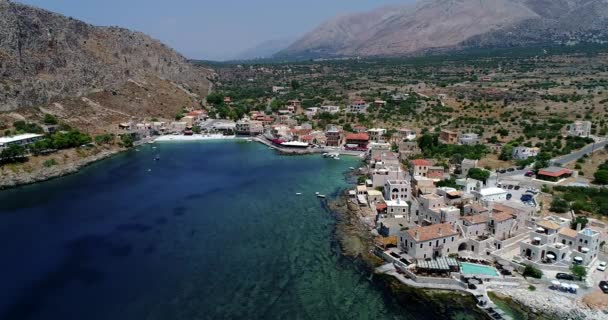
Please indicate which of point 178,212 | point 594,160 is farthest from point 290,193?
point 594,160

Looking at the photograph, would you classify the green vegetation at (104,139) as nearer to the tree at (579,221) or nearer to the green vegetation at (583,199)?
the green vegetation at (583,199)

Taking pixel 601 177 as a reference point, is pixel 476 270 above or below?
below

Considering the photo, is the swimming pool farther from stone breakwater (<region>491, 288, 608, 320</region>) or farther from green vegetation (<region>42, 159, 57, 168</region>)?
green vegetation (<region>42, 159, 57, 168</region>)

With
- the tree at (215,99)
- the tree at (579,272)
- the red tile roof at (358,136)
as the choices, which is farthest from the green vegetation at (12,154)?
the tree at (579,272)

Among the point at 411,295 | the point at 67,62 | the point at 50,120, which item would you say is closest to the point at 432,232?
the point at 411,295

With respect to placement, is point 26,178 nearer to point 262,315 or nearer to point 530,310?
point 262,315

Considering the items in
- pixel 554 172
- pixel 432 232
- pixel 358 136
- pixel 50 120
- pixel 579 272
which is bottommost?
pixel 579 272

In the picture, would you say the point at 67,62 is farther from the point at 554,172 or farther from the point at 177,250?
the point at 554,172
